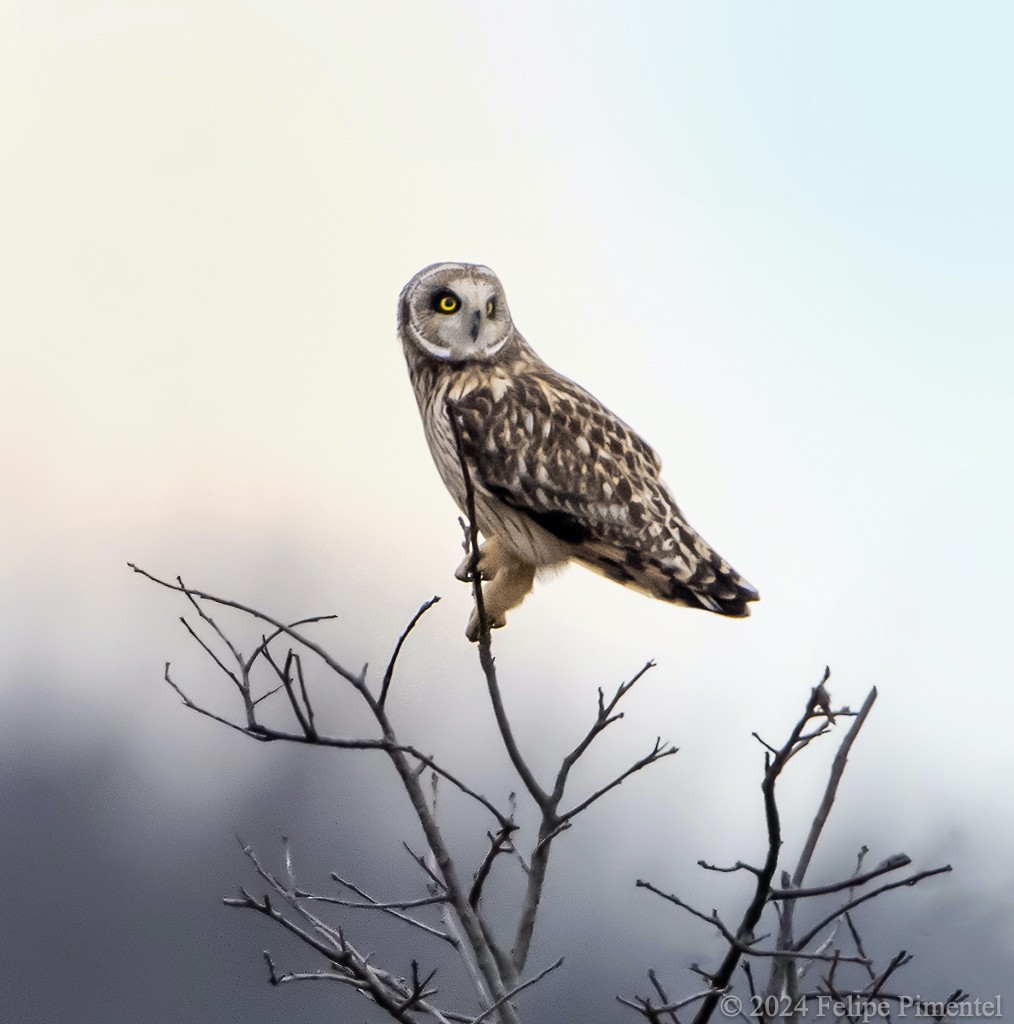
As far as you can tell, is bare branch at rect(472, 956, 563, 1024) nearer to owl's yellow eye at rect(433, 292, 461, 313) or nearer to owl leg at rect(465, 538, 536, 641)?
owl leg at rect(465, 538, 536, 641)

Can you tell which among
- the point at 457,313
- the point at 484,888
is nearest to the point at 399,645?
the point at 484,888

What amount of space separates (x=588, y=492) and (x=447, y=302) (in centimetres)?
71

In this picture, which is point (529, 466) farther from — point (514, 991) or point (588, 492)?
point (514, 991)

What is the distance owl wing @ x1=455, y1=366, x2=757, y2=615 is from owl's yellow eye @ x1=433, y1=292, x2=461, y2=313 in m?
0.26

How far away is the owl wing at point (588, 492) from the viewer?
13.1ft

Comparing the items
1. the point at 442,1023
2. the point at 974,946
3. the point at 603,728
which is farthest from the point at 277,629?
the point at 974,946

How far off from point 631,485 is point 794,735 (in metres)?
1.92

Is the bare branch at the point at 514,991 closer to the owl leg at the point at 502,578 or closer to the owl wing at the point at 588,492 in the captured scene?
the owl wing at the point at 588,492

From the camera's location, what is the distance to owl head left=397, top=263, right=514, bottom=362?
4.32m

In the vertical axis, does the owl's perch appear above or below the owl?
below

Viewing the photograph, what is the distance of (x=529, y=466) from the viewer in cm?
413

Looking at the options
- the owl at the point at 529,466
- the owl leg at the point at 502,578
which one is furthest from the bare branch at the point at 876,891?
the owl leg at the point at 502,578

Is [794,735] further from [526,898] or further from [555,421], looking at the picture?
[555,421]

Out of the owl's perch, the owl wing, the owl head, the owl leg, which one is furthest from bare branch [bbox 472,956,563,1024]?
the owl head
